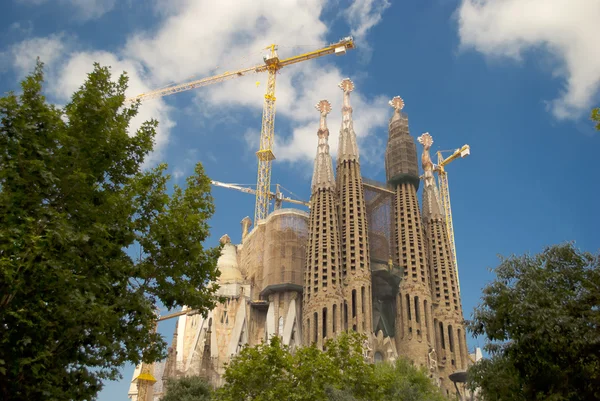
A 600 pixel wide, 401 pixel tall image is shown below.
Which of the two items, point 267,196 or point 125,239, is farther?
point 267,196

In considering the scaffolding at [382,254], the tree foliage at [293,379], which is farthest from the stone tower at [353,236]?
the tree foliage at [293,379]

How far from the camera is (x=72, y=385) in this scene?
1122 cm

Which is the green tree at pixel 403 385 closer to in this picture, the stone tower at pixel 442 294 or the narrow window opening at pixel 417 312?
the stone tower at pixel 442 294

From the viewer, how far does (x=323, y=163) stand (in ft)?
193

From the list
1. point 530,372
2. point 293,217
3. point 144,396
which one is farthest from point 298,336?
point 530,372

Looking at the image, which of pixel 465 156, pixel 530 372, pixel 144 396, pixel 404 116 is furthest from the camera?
pixel 465 156

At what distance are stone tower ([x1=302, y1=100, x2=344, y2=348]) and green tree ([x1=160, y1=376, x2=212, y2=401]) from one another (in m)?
19.4

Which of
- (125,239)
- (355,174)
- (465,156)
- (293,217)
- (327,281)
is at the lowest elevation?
(125,239)

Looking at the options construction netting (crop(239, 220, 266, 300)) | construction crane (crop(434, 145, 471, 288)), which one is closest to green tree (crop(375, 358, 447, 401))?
construction netting (crop(239, 220, 266, 300))

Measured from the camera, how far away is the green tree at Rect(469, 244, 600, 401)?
14445mm

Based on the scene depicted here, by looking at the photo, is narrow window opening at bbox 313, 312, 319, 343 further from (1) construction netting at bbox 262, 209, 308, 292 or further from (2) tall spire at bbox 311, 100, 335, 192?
(2) tall spire at bbox 311, 100, 335, 192

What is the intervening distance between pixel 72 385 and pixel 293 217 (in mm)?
46946

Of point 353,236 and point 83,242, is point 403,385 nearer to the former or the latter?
point 83,242

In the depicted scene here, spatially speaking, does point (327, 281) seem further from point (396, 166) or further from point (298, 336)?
point (396, 166)
